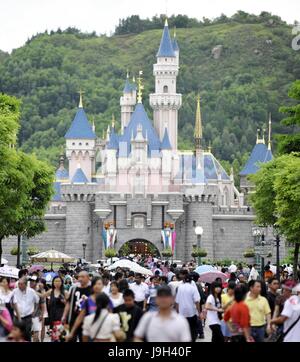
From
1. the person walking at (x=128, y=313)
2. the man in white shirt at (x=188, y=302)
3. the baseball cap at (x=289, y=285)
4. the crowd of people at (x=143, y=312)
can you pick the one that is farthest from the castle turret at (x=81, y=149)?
the person walking at (x=128, y=313)

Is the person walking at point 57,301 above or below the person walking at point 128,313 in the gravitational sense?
above

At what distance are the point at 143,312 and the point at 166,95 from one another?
98868 mm

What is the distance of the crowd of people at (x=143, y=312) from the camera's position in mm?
16531

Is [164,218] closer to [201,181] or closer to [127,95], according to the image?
[201,181]

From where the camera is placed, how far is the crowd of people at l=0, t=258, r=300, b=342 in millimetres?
16531

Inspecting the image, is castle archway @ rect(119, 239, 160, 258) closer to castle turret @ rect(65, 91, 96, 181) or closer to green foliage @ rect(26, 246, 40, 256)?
green foliage @ rect(26, 246, 40, 256)

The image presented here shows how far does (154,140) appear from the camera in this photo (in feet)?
370

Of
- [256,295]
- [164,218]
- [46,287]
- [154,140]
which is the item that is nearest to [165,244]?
[164,218]

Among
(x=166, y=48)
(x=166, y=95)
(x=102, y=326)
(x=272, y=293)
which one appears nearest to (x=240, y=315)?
(x=102, y=326)

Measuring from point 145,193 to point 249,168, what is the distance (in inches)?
579

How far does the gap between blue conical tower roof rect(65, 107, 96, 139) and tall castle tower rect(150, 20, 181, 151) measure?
5.62 meters

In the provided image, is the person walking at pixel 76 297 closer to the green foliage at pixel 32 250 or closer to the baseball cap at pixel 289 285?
the baseball cap at pixel 289 285

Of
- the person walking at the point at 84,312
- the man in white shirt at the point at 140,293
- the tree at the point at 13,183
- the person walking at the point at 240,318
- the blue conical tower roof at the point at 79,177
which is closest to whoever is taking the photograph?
the person walking at the point at 84,312

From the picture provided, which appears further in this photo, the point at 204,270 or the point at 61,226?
the point at 61,226
